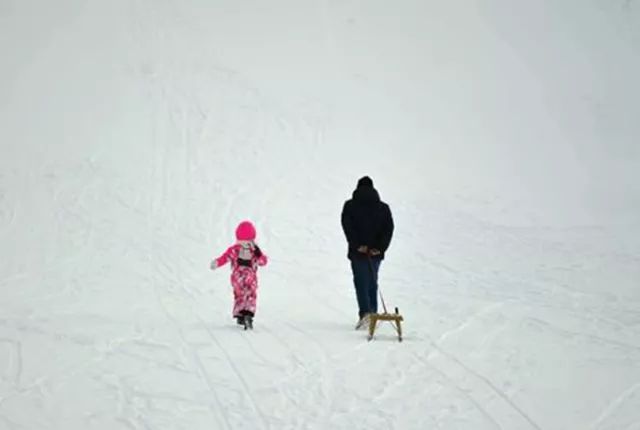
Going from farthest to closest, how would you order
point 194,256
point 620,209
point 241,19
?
point 241,19
point 620,209
point 194,256

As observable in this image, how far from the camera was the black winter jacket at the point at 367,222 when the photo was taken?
29.9 ft

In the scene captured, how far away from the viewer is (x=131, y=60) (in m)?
27.0

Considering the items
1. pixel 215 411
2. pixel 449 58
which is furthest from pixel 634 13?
pixel 215 411

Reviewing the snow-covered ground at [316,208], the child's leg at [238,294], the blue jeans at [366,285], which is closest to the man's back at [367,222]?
the blue jeans at [366,285]

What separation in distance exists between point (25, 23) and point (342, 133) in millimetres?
13817

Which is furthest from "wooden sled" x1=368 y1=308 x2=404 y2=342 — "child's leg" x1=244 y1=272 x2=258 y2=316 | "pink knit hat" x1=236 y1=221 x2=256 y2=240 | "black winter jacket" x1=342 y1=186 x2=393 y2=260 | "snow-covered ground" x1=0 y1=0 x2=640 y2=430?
"pink knit hat" x1=236 y1=221 x2=256 y2=240

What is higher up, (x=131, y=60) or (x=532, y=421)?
(x=131, y=60)

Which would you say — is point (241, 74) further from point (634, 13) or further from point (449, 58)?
point (634, 13)

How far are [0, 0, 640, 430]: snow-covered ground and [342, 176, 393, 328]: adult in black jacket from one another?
0.42m

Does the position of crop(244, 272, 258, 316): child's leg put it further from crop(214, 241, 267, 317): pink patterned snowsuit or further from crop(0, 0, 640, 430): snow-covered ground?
crop(0, 0, 640, 430): snow-covered ground

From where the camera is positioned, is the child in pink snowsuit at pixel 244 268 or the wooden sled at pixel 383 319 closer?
the wooden sled at pixel 383 319

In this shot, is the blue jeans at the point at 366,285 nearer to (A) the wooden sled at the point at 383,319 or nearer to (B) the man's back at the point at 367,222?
(B) the man's back at the point at 367,222

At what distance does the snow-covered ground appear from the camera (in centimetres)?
659

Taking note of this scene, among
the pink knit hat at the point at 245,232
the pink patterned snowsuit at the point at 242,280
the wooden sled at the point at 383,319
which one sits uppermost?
the pink knit hat at the point at 245,232
